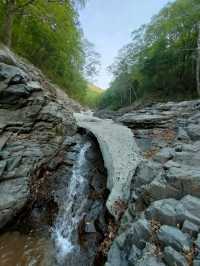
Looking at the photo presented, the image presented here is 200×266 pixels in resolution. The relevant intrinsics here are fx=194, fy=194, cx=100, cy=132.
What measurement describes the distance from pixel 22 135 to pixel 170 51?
21004 millimetres

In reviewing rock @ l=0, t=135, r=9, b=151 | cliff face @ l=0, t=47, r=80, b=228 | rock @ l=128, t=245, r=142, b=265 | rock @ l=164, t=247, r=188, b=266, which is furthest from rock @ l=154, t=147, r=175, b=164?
rock @ l=0, t=135, r=9, b=151

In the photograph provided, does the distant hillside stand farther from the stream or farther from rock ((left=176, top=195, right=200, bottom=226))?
rock ((left=176, top=195, right=200, bottom=226))

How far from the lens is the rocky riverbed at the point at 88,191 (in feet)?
12.2

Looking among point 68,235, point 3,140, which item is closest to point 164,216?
point 68,235

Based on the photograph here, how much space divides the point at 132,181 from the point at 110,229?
5.16 feet

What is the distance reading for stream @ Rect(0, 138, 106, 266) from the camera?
16.0ft

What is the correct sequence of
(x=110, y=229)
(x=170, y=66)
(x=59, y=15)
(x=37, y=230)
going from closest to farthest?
(x=110, y=229) → (x=37, y=230) → (x=59, y=15) → (x=170, y=66)

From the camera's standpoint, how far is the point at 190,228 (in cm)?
329

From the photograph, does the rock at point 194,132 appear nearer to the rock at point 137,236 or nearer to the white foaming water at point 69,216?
the rock at point 137,236

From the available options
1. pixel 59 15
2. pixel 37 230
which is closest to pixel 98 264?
pixel 37 230

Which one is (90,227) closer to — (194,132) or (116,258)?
(116,258)

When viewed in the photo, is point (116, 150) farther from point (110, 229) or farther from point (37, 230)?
point (37, 230)

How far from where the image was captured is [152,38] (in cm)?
2662

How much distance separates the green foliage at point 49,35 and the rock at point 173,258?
48.6 feet
